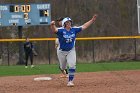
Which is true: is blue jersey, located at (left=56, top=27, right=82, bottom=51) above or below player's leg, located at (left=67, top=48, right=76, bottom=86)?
above

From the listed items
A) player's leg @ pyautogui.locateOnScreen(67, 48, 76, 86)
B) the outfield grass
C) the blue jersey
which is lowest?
the outfield grass

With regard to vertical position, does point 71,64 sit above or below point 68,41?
below

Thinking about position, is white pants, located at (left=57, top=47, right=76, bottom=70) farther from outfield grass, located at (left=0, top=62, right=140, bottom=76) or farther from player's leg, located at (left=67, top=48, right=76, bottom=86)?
outfield grass, located at (left=0, top=62, right=140, bottom=76)

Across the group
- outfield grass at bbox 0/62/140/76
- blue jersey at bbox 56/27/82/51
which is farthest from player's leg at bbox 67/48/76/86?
outfield grass at bbox 0/62/140/76

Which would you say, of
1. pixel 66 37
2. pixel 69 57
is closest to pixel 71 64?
pixel 69 57

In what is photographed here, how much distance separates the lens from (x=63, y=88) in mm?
11656

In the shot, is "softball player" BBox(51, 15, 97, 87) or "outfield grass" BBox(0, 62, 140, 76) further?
"outfield grass" BBox(0, 62, 140, 76)

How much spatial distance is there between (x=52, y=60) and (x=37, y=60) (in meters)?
0.93

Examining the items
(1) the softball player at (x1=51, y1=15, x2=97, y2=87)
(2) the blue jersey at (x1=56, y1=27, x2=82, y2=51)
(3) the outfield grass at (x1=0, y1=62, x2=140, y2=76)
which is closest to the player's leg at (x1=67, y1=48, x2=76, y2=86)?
(1) the softball player at (x1=51, y1=15, x2=97, y2=87)

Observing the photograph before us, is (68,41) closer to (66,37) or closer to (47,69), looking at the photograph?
(66,37)

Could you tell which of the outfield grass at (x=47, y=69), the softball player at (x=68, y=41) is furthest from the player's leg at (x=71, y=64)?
the outfield grass at (x=47, y=69)

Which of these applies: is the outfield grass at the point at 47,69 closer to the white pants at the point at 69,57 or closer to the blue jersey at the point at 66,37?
the white pants at the point at 69,57

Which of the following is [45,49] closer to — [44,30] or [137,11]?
[44,30]

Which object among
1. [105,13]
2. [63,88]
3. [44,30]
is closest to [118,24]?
[105,13]
